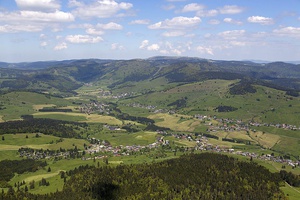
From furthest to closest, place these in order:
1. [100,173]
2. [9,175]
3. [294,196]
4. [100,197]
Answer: [9,175], [100,173], [294,196], [100,197]

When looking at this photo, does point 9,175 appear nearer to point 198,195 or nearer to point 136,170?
point 136,170

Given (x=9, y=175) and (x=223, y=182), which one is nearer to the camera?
(x=223, y=182)

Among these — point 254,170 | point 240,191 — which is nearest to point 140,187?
point 240,191

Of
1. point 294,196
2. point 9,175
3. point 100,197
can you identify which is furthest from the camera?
point 9,175

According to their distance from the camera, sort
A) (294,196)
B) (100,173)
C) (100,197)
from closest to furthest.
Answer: (100,197) → (294,196) → (100,173)

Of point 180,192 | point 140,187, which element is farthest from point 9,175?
point 180,192

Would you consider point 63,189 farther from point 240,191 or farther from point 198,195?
point 240,191
